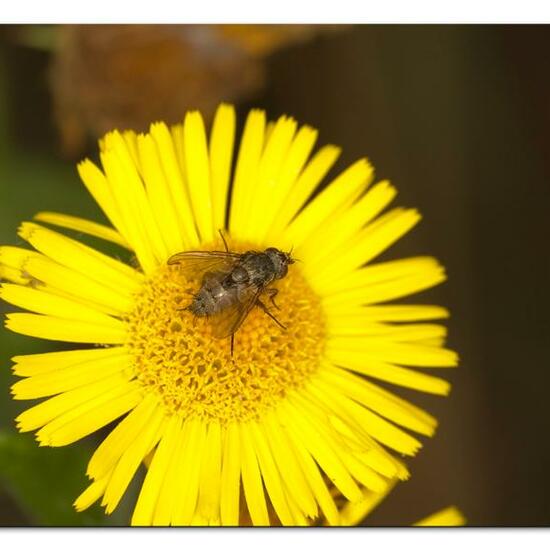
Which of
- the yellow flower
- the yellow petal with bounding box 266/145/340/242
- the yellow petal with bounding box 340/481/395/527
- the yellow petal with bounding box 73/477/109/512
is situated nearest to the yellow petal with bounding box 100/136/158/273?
the yellow flower

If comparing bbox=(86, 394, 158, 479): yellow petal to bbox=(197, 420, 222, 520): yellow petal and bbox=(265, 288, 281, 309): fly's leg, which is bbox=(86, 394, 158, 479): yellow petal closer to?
bbox=(197, 420, 222, 520): yellow petal

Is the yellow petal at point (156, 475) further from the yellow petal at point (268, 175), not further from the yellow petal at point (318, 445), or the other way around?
the yellow petal at point (268, 175)

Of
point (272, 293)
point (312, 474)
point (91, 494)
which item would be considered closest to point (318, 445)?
point (312, 474)

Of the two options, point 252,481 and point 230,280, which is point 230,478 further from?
point 230,280
